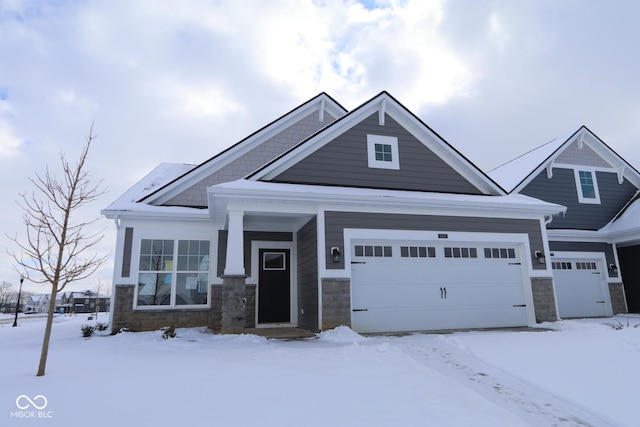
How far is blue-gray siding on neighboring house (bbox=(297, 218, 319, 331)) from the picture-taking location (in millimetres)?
8867

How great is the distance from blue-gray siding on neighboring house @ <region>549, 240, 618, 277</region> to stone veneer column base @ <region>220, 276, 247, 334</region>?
10.9 m

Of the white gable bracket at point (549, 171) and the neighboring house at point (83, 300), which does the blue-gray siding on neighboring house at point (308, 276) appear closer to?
the white gable bracket at point (549, 171)

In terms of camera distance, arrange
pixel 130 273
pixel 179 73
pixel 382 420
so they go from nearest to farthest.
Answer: pixel 382 420, pixel 130 273, pixel 179 73

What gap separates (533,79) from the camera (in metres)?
17.7

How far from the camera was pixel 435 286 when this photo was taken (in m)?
9.33

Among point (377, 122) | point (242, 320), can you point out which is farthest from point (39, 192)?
point (377, 122)

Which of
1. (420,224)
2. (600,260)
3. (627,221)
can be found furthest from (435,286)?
(627,221)

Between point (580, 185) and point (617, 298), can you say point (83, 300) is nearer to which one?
point (580, 185)

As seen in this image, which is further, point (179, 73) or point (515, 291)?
point (179, 73)

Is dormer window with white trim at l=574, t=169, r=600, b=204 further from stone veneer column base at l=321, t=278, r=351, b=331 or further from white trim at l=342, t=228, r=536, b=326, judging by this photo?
stone veneer column base at l=321, t=278, r=351, b=331

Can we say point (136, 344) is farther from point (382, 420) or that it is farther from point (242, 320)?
point (382, 420)

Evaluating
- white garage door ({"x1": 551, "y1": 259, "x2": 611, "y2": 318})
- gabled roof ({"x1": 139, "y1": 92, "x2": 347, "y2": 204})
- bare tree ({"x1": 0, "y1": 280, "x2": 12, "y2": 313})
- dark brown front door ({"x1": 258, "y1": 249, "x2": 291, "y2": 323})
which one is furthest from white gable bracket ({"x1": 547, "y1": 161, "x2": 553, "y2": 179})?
bare tree ({"x1": 0, "y1": 280, "x2": 12, "y2": 313})

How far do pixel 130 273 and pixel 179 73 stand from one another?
6.93m

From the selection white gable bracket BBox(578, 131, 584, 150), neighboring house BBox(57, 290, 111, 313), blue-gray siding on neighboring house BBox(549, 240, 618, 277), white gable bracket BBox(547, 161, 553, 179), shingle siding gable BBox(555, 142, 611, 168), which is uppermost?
white gable bracket BBox(578, 131, 584, 150)
